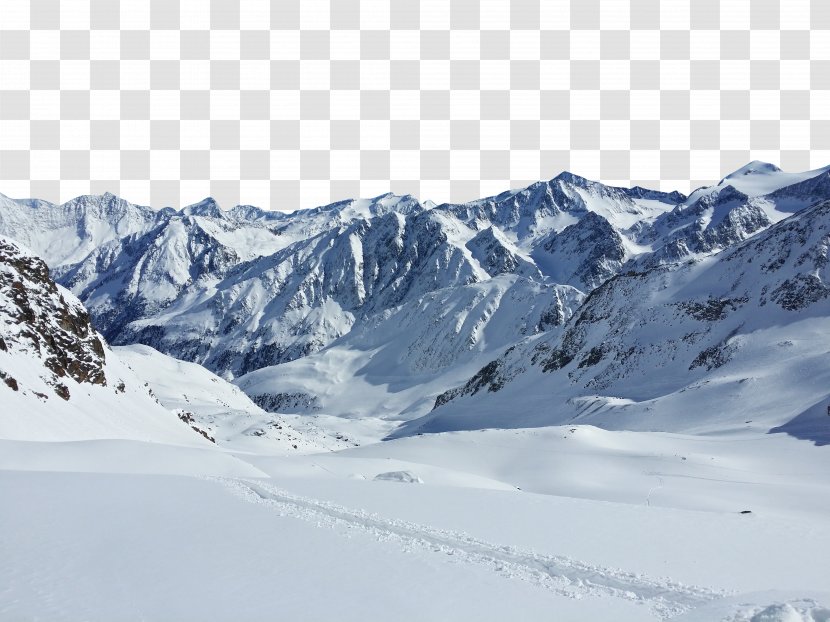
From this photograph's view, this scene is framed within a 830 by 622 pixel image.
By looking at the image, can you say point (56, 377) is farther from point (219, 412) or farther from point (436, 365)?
point (436, 365)

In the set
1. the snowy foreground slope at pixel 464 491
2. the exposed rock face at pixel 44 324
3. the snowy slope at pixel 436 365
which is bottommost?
the snowy slope at pixel 436 365

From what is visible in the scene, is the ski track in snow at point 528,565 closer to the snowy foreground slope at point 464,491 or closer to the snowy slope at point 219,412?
the snowy foreground slope at point 464,491

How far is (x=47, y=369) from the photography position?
52.4m

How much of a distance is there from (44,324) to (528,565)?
56.7m

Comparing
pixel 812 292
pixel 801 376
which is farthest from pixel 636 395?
pixel 812 292

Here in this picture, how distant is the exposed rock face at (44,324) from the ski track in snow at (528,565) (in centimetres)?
4333

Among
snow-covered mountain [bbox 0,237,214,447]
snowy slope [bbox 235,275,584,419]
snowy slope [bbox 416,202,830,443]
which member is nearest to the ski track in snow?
snow-covered mountain [bbox 0,237,214,447]

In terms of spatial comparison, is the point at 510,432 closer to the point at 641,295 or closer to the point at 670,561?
the point at 670,561

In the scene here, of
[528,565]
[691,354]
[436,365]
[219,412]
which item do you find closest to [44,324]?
[219,412]

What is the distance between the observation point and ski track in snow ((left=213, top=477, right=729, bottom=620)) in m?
12.4

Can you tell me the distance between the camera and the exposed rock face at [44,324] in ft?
172

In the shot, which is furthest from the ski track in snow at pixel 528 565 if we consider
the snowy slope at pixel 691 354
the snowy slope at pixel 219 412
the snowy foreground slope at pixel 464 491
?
the snowy slope at pixel 219 412

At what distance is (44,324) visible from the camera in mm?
56188

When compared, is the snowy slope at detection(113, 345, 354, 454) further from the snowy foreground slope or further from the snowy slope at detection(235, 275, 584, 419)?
the snowy slope at detection(235, 275, 584, 419)
